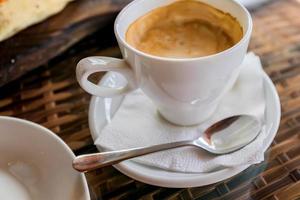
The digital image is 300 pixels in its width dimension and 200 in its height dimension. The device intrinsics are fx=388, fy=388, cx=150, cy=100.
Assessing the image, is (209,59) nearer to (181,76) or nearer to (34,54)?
(181,76)

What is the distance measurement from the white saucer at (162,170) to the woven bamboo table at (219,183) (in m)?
0.03

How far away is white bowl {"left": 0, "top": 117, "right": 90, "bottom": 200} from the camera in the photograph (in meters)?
0.48

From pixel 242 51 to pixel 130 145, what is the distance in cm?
20

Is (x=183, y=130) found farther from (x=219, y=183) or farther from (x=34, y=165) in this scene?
(x=34, y=165)

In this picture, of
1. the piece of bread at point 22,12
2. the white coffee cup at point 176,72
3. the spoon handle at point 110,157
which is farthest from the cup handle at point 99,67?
the piece of bread at point 22,12

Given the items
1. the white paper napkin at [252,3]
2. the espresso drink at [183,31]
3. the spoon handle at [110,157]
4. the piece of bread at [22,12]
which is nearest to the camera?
the spoon handle at [110,157]

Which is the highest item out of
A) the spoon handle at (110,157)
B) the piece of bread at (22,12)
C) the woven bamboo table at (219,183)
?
the piece of bread at (22,12)

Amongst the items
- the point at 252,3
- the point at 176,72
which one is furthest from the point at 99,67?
the point at 252,3

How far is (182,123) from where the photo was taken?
590 millimetres

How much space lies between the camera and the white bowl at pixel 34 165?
479mm

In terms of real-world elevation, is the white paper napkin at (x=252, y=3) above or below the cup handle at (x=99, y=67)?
below

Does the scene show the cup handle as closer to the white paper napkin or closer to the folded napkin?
the folded napkin

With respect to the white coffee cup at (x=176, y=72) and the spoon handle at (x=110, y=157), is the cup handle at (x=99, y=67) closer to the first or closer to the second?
the white coffee cup at (x=176, y=72)

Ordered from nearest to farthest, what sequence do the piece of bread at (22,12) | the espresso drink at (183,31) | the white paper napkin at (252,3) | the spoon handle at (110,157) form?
the spoon handle at (110,157) < the espresso drink at (183,31) < the piece of bread at (22,12) < the white paper napkin at (252,3)
